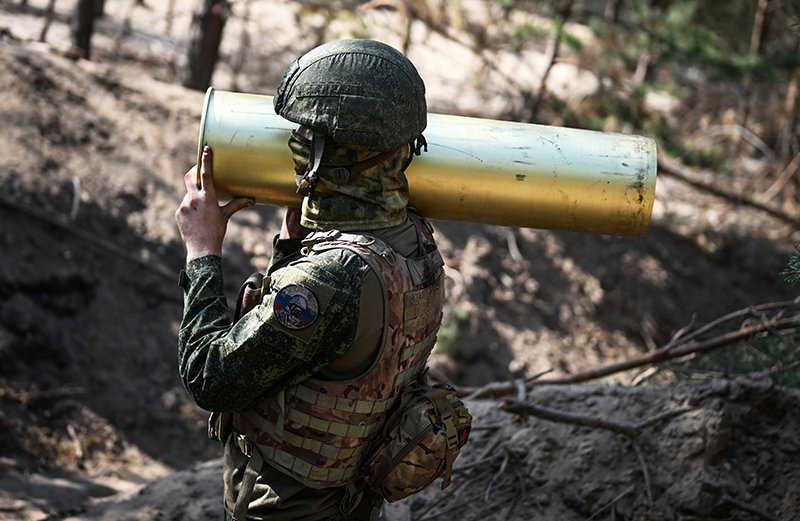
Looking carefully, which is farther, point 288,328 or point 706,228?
point 706,228

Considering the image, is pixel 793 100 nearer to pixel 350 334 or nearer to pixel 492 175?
pixel 492 175

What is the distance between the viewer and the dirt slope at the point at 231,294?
3656 millimetres

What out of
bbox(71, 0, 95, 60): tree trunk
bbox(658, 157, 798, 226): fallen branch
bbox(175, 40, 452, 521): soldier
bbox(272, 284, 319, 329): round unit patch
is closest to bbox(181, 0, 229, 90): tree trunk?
bbox(71, 0, 95, 60): tree trunk

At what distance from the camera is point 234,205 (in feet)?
8.43

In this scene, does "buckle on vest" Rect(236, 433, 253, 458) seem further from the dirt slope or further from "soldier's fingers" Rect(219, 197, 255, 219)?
the dirt slope

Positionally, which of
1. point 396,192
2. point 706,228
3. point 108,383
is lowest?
point 108,383

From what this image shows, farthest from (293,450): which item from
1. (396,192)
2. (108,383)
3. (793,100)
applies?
(793,100)

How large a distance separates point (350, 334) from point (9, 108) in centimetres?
486

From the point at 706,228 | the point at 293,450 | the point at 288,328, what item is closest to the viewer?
the point at 288,328

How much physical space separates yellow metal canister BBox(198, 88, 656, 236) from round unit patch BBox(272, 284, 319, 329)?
485mm

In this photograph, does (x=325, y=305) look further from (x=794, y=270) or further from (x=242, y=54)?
(x=242, y=54)

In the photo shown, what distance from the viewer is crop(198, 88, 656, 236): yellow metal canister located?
2.56 m

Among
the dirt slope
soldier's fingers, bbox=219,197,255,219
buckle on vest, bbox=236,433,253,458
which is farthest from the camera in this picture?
the dirt slope

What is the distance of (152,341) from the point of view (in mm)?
6000
